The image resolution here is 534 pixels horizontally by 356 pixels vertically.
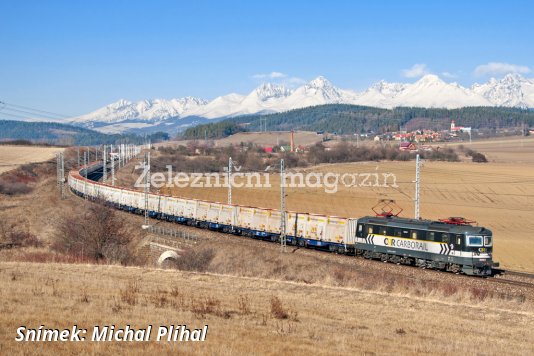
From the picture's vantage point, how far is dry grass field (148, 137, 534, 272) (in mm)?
71562

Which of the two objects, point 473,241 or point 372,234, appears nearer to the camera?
point 473,241

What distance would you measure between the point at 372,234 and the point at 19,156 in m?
141

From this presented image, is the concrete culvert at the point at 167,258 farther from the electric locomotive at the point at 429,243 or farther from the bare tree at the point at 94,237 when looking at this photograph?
the electric locomotive at the point at 429,243

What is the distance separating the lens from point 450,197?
9869 cm

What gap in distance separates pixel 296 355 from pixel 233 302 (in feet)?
28.1

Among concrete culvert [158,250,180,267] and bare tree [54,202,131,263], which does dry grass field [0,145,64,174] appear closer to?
bare tree [54,202,131,263]

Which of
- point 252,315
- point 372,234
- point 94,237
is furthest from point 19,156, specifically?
point 252,315

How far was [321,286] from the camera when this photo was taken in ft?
105

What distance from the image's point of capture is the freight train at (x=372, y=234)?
37.8 m

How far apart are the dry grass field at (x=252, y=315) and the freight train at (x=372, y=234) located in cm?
773

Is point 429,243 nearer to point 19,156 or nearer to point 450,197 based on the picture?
point 450,197

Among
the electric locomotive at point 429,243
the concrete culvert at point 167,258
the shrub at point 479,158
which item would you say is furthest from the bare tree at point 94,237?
the shrub at point 479,158

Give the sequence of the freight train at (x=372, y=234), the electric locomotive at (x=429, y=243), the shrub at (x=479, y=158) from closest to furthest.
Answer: the electric locomotive at (x=429, y=243) → the freight train at (x=372, y=234) → the shrub at (x=479, y=158)

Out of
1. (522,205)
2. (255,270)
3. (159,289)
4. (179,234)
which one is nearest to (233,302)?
(159,289)
